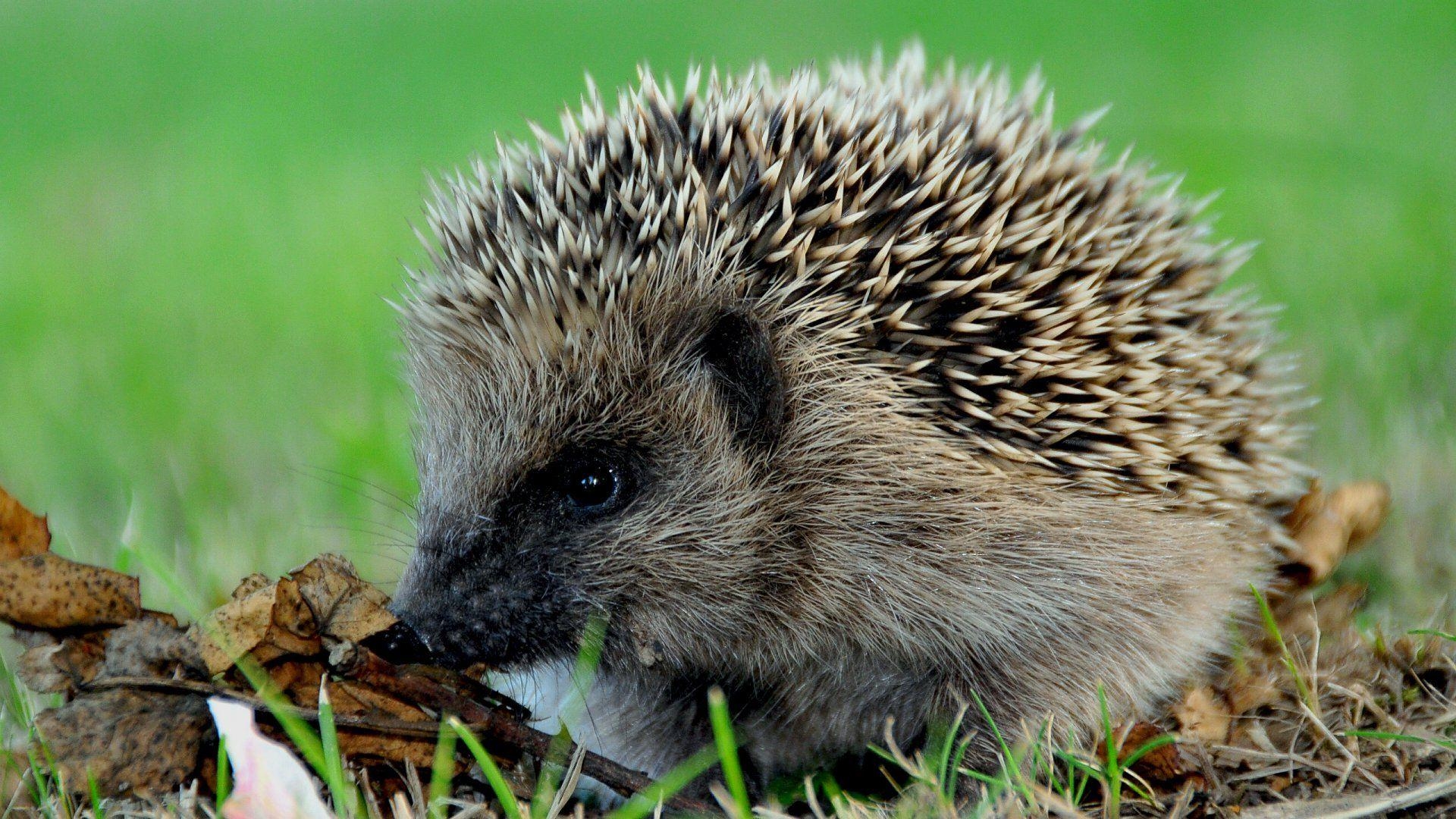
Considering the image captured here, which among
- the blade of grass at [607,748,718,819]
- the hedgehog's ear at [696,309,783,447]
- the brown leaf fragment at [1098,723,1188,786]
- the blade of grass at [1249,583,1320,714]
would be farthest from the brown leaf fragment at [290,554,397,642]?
the blade of grass at [1249,583,1320,714]

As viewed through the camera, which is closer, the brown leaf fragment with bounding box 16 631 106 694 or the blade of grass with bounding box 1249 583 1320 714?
the brown leaf fragment with bounding box 16 631 106 694

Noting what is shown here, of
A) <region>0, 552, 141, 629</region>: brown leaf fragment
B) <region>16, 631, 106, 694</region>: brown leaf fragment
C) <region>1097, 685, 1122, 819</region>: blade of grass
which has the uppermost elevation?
<region>0, 552, 141, 629</region>: brown leaf fragment

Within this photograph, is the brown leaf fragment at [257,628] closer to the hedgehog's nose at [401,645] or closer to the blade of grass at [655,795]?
the hedgehog's nose at [401,645]

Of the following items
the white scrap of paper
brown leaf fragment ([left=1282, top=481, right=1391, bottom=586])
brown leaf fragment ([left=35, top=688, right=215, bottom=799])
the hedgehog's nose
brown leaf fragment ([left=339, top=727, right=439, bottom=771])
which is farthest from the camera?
brown leaf fragment ([left=1282, top=481, right=1391, bottom=586])

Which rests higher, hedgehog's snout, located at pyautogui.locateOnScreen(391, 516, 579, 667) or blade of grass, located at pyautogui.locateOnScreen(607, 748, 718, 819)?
hedgehog's snout, located at pyautogui.locateOnScreen(391, 516, 579, 667)

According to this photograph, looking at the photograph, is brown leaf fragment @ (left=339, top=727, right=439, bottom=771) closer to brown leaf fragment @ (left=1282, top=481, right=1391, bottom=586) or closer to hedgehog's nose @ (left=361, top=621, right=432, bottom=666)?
hedgehog's nose @ (left=361, top=621, right=432, bottom=666)

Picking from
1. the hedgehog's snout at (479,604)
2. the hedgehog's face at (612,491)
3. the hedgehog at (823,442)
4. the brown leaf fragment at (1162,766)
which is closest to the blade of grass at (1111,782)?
the brown leaf fragment at (1162,766)

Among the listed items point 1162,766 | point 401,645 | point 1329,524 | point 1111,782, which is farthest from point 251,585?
point 1329,524

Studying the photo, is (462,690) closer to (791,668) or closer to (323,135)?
(791,668)

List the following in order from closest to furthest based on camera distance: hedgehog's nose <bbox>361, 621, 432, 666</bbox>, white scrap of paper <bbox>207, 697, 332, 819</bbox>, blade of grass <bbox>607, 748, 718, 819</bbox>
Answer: white scrap of paper <bbox>207, 697, 332, 819</bbox>, blade of grass <bbox>607, 748, 718, 819</bbox>, hedgehog's nose <bbox>361, 621, 432, 666</bbox>
